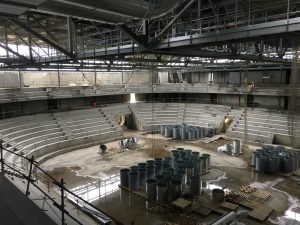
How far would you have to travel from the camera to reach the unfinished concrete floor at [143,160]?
1038 centimetres

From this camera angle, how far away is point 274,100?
26422 mm

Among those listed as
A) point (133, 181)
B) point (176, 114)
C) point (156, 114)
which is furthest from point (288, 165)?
point (156, 114)

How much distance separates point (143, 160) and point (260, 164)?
7608 millimetres

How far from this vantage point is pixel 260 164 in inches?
601

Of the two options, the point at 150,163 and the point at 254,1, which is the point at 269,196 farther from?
the point at 254,1

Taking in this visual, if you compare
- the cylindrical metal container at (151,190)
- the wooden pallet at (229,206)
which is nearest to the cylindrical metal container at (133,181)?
the cylindrical metal container at (151,190)

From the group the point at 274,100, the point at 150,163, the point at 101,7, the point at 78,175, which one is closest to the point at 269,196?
the point at 150,163

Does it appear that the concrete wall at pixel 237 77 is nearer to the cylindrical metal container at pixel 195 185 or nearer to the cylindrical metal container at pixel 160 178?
the cylindrical metal container at pixel 195 185

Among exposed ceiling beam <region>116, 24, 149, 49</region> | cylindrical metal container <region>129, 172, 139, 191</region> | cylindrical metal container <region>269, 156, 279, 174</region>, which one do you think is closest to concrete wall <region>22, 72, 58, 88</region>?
cylindrical metal container <region>129, 172, 139, 191</region>

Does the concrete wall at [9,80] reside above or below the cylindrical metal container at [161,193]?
above

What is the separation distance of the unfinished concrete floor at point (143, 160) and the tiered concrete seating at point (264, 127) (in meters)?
1.98

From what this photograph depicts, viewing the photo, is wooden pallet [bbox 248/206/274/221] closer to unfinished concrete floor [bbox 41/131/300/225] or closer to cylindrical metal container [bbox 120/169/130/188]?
unfinished concrete floor [bbox 41/131/300/225]

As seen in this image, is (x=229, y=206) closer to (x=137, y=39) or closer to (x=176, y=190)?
(x=176, y=190)

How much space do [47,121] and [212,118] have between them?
654 inches
